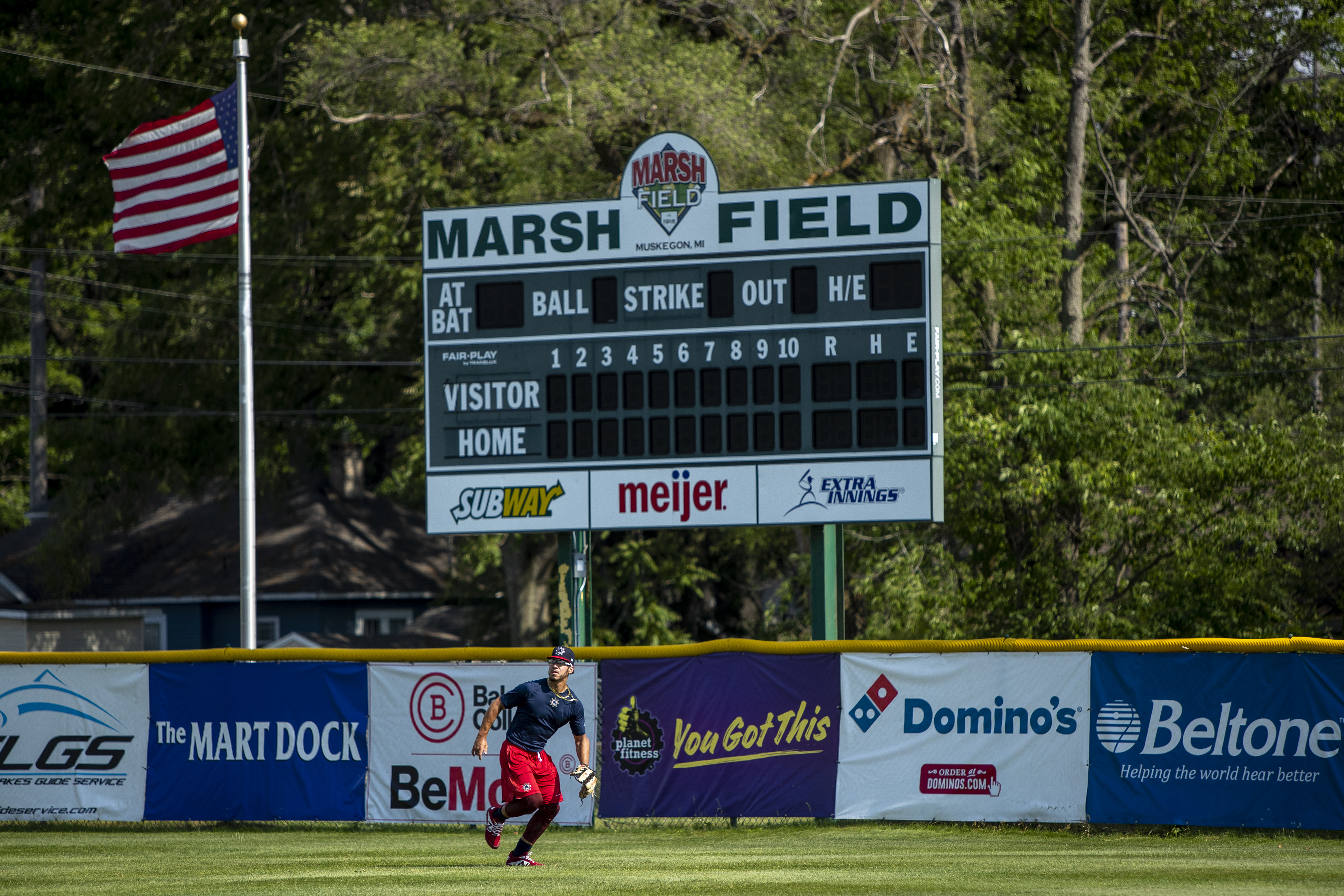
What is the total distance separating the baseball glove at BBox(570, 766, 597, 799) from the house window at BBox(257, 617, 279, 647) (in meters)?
30.0

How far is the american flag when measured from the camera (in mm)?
21531

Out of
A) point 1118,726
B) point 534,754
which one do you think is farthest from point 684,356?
point 534,754

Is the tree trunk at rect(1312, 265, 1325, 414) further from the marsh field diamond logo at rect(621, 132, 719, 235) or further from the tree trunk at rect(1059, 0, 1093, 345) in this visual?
the marsh field diamond logo at rect(621, 132, 719, 235)

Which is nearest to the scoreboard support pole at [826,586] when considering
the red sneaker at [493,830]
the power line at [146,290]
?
the red sneaker at [493,830]

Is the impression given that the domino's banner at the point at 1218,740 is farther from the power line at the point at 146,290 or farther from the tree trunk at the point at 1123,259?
the power line at the point at 146,290

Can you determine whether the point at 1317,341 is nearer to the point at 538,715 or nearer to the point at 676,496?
the point at 676,496

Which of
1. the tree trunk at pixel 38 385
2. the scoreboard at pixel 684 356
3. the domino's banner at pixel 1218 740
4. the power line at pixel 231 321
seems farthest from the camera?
the tree trunk at pixel 38 385

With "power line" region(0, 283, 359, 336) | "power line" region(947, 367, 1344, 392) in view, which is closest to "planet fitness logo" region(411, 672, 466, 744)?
"power line" region(947, 367, 1344, 392)

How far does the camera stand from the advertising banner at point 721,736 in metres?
14.9

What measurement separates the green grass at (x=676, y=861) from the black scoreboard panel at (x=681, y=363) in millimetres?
4194

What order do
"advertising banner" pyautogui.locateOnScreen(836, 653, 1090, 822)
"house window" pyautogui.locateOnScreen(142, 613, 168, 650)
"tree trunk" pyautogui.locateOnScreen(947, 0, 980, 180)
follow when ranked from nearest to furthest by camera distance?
"advertising banner" pyautogui.locateOnScreen(836, 653, 1090, 822) → "tree trunk" pyautogui.locateOnScreen(947, 0, 980, 180) → "house window" pyautogui.locateOnScreen(142, 613, 168, 650)

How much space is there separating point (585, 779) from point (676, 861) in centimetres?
99

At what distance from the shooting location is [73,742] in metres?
16.0

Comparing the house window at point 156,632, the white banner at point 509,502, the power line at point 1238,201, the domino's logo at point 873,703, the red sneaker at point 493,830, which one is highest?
the power line at point 1238,201
